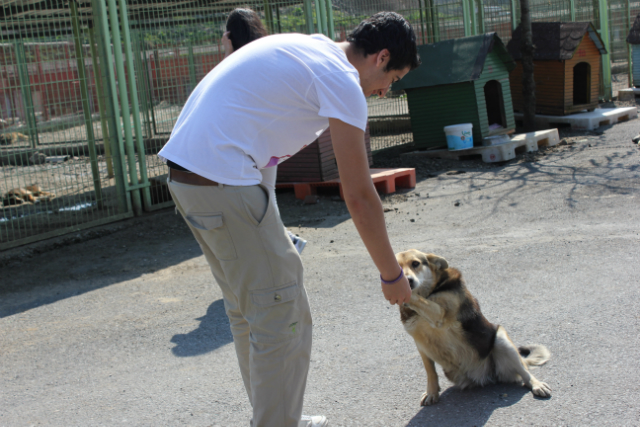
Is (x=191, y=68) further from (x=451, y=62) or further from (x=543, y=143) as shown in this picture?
(x=543, y=143)

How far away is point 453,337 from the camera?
2.93 m

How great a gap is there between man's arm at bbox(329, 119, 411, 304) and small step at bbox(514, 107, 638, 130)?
32.7 feet

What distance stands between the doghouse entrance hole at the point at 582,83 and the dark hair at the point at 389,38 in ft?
35.4

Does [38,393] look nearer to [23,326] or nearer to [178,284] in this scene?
[23,326]

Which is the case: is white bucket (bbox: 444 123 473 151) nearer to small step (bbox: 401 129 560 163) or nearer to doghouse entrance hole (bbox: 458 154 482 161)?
small step (bbox: 401 129 560 163)

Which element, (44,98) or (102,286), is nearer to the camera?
(102,286)

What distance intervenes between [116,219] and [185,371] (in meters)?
3.89

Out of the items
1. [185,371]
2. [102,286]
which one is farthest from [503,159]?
[185,371]

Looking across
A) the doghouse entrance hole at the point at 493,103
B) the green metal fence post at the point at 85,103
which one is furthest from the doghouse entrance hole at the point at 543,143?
the green metal fence post at the point at 85,103

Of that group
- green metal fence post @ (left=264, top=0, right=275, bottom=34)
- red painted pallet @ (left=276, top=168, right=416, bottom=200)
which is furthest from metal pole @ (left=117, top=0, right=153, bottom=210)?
green metal fence post @ (left=264, top=0, right=275, bottom=34)

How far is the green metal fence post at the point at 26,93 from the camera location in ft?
19.7

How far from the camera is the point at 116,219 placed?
6.89 meters

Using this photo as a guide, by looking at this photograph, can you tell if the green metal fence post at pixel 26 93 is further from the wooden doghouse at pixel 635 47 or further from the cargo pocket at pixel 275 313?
the wooden doghouse at pixel 635 47

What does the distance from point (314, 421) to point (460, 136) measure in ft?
23.3
